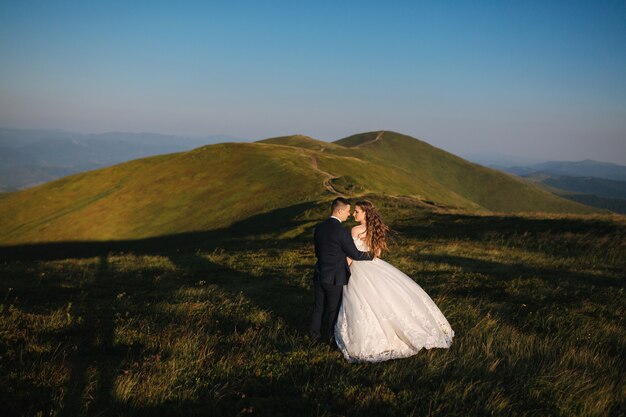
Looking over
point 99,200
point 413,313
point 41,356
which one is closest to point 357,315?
point 413,313

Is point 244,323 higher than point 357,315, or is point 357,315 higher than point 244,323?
point 357,315

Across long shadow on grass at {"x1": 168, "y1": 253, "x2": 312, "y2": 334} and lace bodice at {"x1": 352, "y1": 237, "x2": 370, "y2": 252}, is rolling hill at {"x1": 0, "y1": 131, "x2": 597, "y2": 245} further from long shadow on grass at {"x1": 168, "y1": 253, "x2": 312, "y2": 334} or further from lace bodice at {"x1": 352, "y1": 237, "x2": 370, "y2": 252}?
lace bodice at {"x1": 352, "y1": 237, "x2": 370, "y2": 252}

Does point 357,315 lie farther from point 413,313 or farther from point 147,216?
point 147,216

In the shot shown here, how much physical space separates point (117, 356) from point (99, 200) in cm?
8565

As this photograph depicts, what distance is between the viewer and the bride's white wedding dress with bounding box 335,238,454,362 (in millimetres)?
7531

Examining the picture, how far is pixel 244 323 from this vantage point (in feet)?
30.7

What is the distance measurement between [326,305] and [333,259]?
113cm

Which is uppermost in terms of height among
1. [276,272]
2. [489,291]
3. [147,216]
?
[489,291]

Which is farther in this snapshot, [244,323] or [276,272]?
[276,272]

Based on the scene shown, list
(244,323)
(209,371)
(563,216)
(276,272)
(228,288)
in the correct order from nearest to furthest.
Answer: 1. (209,371)
2. (244,323)
3. (228,288)
4. (276,272)
5. (563,216)

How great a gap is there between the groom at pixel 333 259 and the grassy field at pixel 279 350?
76 cm

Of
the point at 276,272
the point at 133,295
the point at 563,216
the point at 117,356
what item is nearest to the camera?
the point at 117,356

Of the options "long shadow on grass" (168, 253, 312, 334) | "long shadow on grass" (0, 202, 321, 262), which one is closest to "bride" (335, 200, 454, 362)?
"long shadow on grass" (168, 253, 312, 334)

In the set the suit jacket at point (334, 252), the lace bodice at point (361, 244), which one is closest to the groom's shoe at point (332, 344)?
the suit jacket at point (334, 252)
